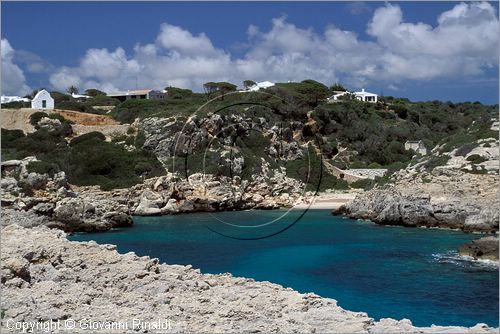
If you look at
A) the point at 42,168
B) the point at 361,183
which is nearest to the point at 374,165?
the point at 361,183

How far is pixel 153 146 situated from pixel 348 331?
39.9m

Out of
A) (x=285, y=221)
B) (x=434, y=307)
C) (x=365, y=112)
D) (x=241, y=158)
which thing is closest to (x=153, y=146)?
(x=241, y=158)

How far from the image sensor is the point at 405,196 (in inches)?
1352

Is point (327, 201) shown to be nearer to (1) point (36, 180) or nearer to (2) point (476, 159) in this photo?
(2) point (476, 159)

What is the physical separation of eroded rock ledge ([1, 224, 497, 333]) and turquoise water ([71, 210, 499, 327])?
4.47 metres

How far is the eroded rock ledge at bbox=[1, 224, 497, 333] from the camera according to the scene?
920cm

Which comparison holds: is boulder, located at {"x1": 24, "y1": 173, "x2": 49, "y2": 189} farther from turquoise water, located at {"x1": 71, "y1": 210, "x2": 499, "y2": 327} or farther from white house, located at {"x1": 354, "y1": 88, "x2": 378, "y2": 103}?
white house, located at {"x1": 354, "y1": 88, "x2": 378, "y2": 103}

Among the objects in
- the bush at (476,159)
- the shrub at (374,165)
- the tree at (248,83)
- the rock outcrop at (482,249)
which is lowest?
the rock outcrop at (482,249)

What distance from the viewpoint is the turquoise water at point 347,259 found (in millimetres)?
16125

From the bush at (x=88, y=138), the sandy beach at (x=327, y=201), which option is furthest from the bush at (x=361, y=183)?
the bush at (x=88, y=138)

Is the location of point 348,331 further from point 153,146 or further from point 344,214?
point 153,146

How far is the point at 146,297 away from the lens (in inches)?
427

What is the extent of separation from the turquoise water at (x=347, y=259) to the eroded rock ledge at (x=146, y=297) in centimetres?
447

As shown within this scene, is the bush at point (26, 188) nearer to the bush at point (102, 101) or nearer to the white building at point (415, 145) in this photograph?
the bush at point (102, 101)
